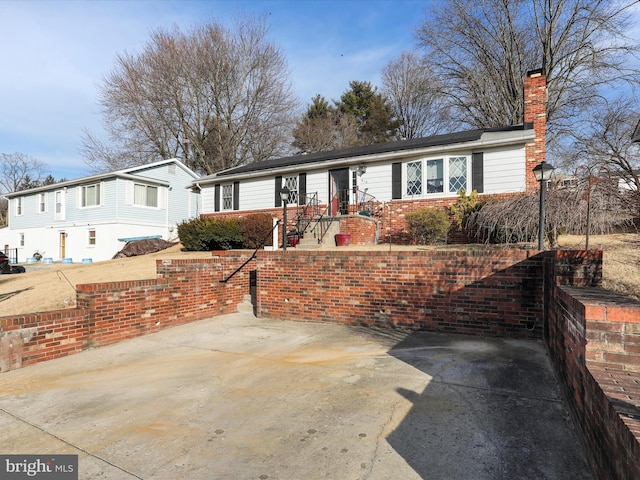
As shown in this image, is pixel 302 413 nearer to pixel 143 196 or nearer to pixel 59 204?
pixel 143 196

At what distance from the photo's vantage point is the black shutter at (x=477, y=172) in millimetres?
13008

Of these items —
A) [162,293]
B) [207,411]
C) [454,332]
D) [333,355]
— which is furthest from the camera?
[162,293]

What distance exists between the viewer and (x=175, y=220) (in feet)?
81.4

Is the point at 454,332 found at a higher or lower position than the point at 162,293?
A: lower

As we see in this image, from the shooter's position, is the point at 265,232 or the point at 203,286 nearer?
the point at 203,286

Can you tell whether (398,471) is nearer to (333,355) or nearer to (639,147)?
(333,355)

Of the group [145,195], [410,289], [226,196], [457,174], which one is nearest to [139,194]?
[145,195]

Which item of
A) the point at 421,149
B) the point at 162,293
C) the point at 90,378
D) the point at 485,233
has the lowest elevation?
the point at 90,378

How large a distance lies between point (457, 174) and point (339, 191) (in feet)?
16.3

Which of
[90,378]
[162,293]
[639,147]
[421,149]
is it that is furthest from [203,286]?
[639,147]

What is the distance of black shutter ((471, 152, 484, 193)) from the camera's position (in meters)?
13.0

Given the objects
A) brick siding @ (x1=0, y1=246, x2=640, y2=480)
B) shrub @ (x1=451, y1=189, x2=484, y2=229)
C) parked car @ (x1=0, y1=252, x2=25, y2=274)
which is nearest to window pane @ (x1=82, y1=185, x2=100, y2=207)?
parked car @ (x1=0, y1=252, x2=25, y2=274)

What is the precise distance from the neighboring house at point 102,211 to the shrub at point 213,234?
7.66 m

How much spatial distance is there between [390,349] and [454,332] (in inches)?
55.9
